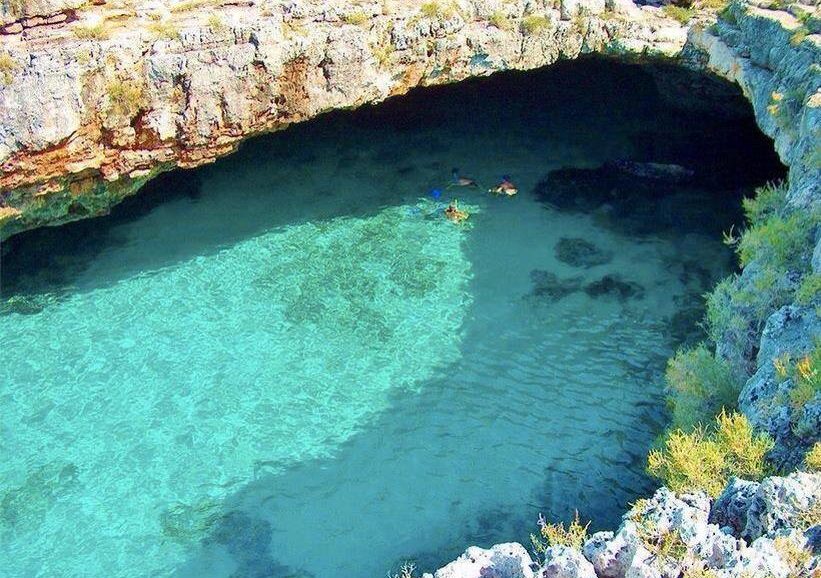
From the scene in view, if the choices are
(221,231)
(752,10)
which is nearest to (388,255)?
(221,231)

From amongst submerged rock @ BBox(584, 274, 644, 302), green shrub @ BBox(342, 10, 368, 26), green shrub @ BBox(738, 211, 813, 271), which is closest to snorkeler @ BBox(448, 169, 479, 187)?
submerged rock @ BBox(584, 274, 644, 302)

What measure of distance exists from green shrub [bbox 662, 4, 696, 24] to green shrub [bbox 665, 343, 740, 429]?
915 centimetres

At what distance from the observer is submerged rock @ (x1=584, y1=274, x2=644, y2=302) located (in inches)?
656

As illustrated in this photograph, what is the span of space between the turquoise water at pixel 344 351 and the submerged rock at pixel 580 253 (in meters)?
0.07

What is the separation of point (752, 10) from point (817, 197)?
6109 millimetres

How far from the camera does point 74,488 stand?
41.8 feet

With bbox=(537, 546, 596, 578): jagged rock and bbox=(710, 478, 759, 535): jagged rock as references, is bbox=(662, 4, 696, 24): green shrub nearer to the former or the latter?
bbox=(710, 478, 759, 535): jagged rock

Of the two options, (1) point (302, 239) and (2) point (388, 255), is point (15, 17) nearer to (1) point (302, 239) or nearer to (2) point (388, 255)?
(1) point (302, 239)

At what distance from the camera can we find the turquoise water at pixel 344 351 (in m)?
12.2

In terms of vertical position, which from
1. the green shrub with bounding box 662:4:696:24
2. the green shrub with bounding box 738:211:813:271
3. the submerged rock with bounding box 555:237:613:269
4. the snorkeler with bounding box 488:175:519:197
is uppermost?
the green shrub with bounding box 662:4:696:24

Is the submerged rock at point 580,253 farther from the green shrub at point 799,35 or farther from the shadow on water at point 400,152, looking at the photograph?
the green shrub at point 799,35

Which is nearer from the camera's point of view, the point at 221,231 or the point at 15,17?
the point at 15,17

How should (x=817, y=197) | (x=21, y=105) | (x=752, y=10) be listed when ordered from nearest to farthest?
(x=817, y=197) < (x=21, y=105) < (x=752, y=10)

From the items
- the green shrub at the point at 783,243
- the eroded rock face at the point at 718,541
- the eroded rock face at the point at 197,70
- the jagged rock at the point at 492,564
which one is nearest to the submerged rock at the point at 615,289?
the green shrub at the point at 783,243
